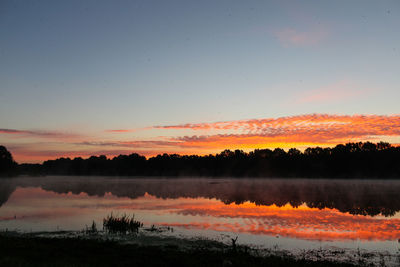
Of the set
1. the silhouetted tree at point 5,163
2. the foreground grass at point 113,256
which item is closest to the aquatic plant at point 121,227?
the foreground grass at point 113,256

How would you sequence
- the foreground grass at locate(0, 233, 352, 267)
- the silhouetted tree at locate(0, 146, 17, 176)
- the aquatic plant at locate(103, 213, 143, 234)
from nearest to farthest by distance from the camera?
the foreground grass at locate(0, 233, 352, 267)
the aquatic plant at locate(103, 213, 143, 234)
the silhouetted tree at locate(0, 146, 17, 176)

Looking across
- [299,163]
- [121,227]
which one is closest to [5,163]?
[299,163]

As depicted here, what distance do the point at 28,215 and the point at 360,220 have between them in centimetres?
2675

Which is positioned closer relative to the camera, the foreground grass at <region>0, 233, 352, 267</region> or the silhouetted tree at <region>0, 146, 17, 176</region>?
the foreground grass at <region>0, 233, 352, 267</region>

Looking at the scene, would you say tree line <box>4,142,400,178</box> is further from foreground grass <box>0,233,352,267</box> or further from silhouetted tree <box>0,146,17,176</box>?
foreground grass <box>0,233,352,267</box>

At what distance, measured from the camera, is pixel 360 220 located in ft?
88.0

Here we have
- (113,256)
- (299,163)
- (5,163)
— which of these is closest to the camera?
(113,256)

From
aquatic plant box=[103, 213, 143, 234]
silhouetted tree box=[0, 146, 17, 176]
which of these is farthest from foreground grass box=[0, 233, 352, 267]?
silhouetted tree box=[0, 146, 17, 176]

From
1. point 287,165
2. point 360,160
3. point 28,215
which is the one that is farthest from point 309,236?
point 287,165

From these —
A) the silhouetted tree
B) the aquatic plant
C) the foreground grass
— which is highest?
the silhouetted tree

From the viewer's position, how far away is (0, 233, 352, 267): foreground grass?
12836 mm

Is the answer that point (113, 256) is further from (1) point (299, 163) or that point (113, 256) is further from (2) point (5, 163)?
(1) point (299, 163)

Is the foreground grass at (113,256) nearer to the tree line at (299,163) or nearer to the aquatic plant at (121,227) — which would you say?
the aquatic plant at (121,227)

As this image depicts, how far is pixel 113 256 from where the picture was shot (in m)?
14.0
